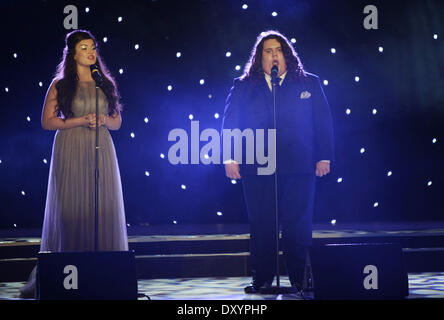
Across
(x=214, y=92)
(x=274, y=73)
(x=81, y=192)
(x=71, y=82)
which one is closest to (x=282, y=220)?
(x=274, y=73)

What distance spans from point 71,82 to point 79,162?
44 centimetres

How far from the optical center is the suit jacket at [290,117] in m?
3.91

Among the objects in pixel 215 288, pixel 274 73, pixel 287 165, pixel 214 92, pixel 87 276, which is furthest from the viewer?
pixel 214 92

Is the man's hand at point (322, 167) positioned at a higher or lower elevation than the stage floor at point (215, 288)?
higher

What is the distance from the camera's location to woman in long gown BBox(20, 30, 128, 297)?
3900 millimetres

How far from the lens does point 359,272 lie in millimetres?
3287

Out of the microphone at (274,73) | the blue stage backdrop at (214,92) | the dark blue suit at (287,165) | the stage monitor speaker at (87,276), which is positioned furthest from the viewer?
the blue stage backdrop at (214,92)

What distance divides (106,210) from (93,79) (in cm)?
72

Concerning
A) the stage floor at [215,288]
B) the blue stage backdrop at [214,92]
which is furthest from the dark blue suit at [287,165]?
the blue stage backdrop at [214,92]

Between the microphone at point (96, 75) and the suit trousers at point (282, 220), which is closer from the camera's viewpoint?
the microphone at point (96, 75)

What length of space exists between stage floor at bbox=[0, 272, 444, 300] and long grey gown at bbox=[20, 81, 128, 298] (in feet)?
1.26

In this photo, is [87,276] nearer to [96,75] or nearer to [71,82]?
[96,75]

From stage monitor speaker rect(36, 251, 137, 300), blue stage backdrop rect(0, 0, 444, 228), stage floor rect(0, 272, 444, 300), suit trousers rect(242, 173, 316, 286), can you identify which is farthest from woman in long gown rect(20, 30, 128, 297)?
blue stage backdrop rect(0, 0, 444, 228)

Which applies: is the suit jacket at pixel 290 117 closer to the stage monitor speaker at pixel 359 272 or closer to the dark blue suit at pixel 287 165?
the dark blue suit at pixel 287 165
